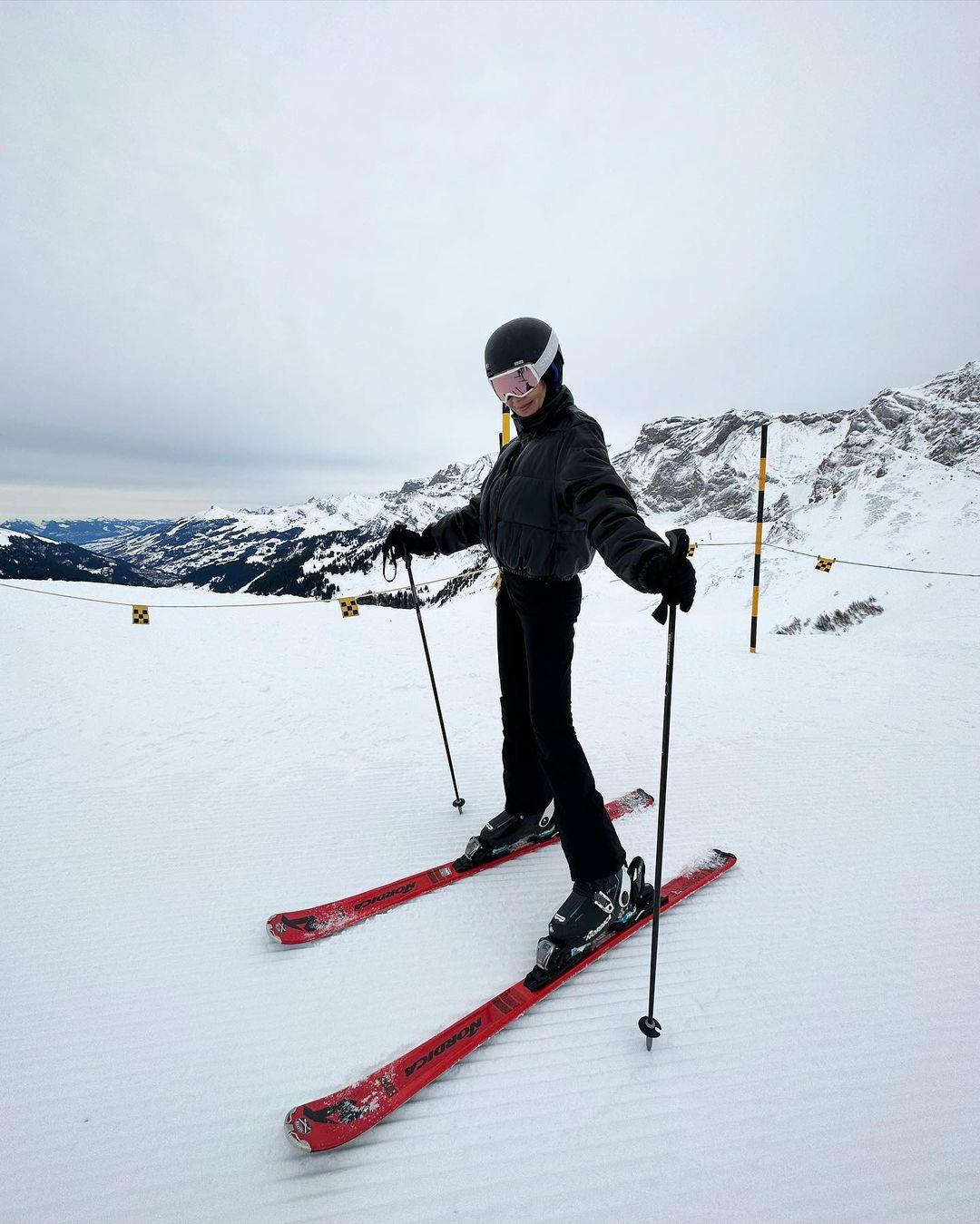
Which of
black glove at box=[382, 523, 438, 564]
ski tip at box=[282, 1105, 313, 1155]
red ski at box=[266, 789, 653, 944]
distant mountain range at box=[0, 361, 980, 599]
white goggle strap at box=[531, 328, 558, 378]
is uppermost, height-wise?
distant mountain range at box=[0, 361, 980, 599]

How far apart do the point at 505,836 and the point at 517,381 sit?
2428 mm

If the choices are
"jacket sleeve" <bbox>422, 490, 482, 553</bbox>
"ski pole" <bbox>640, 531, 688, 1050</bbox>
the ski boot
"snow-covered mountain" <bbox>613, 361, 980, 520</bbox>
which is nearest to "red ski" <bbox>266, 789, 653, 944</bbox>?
the ski boot

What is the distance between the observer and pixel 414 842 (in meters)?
3.24

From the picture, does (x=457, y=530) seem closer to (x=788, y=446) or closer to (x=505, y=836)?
(x=505, y=836)

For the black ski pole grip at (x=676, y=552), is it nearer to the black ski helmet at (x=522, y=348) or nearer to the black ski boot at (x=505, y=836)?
the black ski helmet at (x=522, y=348)

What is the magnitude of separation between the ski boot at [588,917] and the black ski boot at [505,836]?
0.59 meters

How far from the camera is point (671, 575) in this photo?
1774 mm

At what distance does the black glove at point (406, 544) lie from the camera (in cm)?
327

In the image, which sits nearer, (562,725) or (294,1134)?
(294,1134)

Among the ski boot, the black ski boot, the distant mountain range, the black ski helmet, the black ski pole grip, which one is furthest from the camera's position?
the distant mountain range

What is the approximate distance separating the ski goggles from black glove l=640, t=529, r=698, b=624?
995mm

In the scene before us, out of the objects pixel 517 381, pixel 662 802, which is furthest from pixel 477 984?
pixel 517 381

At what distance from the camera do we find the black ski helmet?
2.27 m

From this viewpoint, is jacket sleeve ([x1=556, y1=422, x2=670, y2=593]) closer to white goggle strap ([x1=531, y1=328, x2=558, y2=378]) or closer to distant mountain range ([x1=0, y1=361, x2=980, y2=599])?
white goggle strap ([x1=531, y1=328, x2=558, y2=378])
